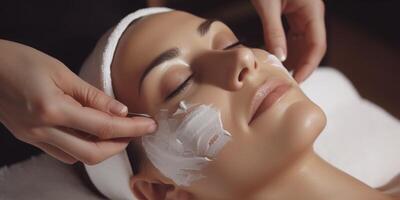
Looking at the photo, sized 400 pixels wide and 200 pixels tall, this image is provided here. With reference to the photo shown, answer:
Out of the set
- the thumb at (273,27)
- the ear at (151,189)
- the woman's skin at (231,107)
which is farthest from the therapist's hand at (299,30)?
the ear at (151,189)

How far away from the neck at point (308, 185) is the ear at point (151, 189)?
0.18 m

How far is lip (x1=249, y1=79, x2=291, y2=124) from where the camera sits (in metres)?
0.98

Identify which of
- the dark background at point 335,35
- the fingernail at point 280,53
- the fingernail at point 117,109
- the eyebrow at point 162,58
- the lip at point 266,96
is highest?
the eyebrow at point 162,58

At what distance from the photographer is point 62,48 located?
1397 millimetres

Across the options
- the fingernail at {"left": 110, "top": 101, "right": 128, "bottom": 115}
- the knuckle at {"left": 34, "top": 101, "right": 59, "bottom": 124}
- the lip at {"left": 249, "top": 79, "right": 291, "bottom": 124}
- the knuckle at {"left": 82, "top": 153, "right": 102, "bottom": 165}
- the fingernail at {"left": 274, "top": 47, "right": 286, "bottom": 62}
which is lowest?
the knuckle at {"left": 82, "top": 153, "right": 102, "bottom": 165}

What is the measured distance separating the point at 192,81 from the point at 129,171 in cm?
24

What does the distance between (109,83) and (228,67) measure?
0.81 ft

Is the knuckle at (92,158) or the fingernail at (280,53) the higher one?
the fingernail at (280,53)

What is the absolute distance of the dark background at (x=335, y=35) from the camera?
4.60 feet

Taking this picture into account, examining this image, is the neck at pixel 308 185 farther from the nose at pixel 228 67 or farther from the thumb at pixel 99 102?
the thumb at pixel 99 102

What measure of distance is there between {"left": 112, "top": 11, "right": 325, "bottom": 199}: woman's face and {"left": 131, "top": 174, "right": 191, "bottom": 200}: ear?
5 cm

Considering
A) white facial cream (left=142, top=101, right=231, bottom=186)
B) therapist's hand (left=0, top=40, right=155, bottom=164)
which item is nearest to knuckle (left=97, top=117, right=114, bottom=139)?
therapist's hand (left=0, top=40, right=155, bottom=164)

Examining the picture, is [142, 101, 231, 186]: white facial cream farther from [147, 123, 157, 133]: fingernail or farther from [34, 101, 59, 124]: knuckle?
[34, 101, 59, 124]: knuckle

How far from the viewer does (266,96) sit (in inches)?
39.1
